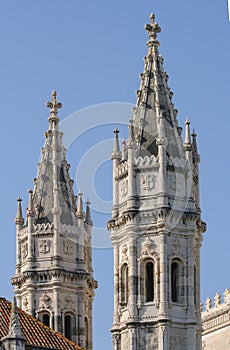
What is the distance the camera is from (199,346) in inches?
2657

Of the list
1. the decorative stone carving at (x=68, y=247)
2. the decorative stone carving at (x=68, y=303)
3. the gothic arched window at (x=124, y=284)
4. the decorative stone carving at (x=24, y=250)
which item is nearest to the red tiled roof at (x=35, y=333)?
the gothic arched window at (x=124, y=284)

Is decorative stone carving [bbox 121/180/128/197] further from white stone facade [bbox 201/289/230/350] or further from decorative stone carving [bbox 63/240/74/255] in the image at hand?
white stone facade [bbox 201/289/230/350]

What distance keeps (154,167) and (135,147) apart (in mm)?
1348

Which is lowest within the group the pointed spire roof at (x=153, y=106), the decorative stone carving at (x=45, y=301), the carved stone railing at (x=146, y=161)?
the decorative stone carving at (x=45, y=301)

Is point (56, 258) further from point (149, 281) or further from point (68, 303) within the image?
point (149, 281)

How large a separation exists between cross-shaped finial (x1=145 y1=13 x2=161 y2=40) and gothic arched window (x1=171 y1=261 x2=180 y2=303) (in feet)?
32.9

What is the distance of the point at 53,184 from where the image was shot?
250 ft

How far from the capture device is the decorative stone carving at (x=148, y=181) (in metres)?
68.0

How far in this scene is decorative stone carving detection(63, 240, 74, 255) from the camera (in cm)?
7531

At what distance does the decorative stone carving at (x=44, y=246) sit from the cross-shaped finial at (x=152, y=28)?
10.1 metres

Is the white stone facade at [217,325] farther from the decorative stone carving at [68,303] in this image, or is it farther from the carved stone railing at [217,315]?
the decorative stone carving at [68,303]

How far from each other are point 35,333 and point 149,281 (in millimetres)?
7076

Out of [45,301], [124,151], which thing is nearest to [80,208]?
[45,301]

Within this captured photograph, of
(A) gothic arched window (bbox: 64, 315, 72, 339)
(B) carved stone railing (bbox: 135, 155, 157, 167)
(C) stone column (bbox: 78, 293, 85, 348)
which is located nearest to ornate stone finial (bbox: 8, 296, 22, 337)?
(B) carved stone railing (bbox: 135, 155, 157, 167)
